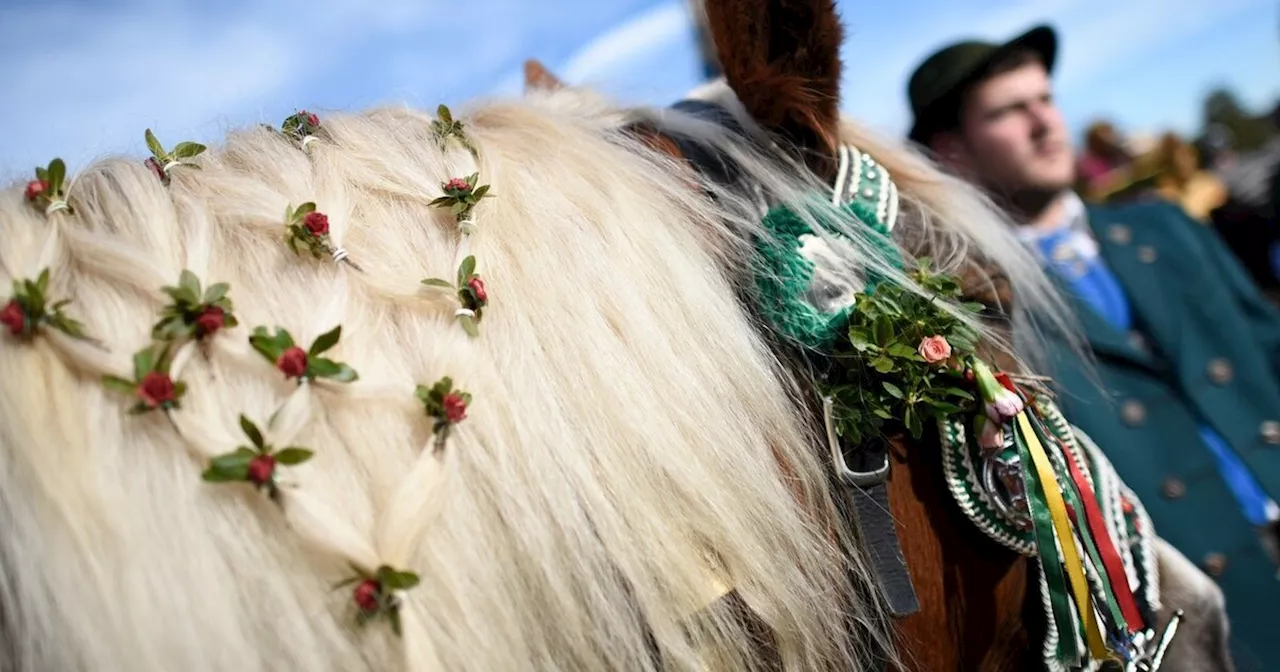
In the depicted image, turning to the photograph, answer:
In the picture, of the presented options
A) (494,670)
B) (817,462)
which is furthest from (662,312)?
(494,670)

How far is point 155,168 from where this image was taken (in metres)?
0.72

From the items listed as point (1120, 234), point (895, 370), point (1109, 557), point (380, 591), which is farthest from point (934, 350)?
point (1120, 234)

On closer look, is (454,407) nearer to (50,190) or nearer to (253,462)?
(253,462)

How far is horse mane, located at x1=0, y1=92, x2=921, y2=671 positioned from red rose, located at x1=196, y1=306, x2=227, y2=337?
0.8 inches

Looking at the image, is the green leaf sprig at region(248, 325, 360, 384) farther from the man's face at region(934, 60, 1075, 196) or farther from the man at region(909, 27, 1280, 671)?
the man's face at region(934, 60, 1075, 196)

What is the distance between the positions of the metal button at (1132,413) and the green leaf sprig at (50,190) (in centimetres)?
→ 180

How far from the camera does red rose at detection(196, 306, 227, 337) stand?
0.59 metres

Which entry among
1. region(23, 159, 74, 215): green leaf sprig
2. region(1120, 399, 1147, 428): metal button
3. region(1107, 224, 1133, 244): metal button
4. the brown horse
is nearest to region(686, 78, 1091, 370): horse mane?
the brown horse

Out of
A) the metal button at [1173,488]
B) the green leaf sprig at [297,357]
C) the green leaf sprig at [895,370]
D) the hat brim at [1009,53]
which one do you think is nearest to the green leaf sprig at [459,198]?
the green leaf sprig at [297,357]

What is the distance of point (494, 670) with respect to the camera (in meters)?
0.61

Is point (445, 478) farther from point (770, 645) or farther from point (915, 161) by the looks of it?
point (915, 161)

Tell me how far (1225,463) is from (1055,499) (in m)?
1.23

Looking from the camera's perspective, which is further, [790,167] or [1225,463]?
[1225,463]

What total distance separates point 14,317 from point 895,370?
2.55ft
